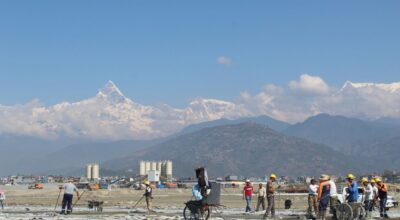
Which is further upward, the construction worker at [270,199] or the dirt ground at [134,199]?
the dirt ground at [134,199]

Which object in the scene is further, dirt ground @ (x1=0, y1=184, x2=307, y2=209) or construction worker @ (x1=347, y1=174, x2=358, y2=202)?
dirt ground @ (x1=0, y1=184, x2=307, y2=209)

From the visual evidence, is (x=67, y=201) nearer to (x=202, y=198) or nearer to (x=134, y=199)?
(x=202, y=198)

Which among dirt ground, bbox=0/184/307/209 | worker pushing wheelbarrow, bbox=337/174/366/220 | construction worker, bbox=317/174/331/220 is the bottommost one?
worker pushing wheelbarrow, bbox=337/174/366/220

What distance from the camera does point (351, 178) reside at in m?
26.7

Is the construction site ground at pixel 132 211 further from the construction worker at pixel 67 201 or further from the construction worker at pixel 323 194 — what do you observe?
the construction worker at pixel 323 194

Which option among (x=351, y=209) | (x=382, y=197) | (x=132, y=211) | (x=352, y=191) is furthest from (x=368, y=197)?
(x=132, y=211)

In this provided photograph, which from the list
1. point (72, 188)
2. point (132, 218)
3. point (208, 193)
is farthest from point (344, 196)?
point (72, 188)

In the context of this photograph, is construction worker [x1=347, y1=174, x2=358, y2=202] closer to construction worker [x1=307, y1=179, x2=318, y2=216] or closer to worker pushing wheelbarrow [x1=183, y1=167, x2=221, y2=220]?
construction worker [x1=307, y1=179, x2=318, y2=216]

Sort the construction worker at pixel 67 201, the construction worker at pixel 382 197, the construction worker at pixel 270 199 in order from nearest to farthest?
the construction worker at pixel 270 199, the construction worker at pixel 382 197, the construction worker at pixel 67 201

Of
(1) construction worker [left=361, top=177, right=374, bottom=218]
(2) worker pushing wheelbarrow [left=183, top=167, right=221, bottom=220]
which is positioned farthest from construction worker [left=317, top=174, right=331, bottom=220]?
(1) construction worker [left=361, top=177, right=374, bottom=218]

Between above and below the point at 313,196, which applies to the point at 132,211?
below

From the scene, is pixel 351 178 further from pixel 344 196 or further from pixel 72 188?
pixel 72 188

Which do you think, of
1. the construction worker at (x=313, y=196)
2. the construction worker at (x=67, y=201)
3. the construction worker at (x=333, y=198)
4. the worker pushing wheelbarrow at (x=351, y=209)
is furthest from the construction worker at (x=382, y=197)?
the construction worker at (x=67, y=201)

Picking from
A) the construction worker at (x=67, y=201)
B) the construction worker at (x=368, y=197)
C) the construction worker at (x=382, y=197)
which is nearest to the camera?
the construction worker at (x=368, y=197)
